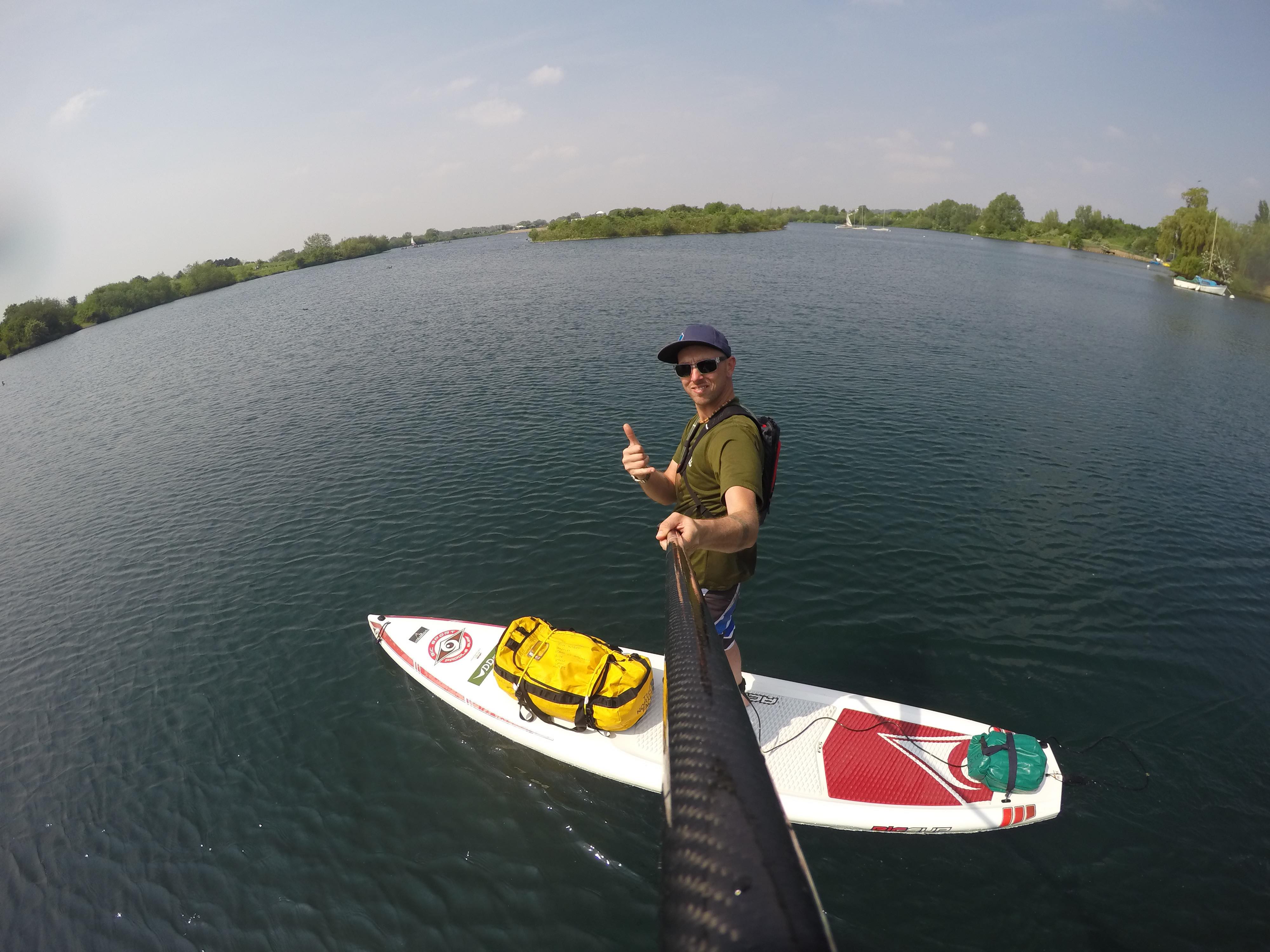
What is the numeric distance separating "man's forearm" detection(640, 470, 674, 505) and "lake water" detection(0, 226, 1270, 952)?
506 centimetres

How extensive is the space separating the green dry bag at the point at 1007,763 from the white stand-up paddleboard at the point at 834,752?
0.10m

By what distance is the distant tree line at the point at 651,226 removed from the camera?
117688 millimetres

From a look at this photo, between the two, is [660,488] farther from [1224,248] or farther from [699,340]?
[1224,248]

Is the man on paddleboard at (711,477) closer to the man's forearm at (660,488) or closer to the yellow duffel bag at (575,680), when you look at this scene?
the man's forearm at (660,488)

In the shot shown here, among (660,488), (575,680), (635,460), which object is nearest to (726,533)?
(635,460)

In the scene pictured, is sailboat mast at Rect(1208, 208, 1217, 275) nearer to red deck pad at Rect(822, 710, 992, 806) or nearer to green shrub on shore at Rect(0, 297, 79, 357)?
red deck pad at Rect(822, 710, 992, 806)

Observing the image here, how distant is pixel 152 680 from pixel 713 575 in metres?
11.8

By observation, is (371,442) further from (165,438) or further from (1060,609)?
(1060,609)

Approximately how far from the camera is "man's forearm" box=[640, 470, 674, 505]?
486cm

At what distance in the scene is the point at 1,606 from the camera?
13609 millimetres

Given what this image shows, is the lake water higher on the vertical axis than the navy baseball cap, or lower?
lower

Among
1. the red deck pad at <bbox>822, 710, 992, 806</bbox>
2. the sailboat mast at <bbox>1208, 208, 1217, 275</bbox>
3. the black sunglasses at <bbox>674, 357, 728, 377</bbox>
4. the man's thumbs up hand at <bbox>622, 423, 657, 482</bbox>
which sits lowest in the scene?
the red deck pad at <bbox>822, 710, 992, 806</bbox>

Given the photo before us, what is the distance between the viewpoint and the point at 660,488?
5.03 m

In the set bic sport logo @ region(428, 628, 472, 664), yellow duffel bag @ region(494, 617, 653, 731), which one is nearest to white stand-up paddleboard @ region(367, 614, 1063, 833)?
bic sport logo @ region(428, 628, 472, 664)
